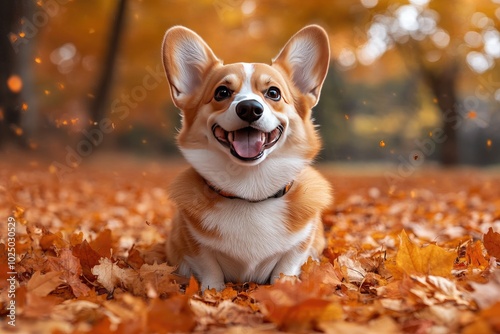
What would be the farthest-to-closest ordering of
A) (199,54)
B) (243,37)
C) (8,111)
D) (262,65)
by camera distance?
(243,37)
(8,111)
(199,54)
(262,65)

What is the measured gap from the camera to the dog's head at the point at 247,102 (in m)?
2.24

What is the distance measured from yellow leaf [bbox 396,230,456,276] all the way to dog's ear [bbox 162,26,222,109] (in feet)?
4.16

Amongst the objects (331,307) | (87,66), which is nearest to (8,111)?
(87,66)

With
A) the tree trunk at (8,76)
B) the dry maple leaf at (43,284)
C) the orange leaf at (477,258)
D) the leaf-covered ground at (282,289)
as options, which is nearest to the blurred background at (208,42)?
the tree trunk at (8,76)

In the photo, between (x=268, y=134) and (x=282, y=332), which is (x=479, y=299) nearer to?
(x=282, y=332)

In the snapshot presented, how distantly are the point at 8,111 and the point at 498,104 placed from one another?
41.8 feet

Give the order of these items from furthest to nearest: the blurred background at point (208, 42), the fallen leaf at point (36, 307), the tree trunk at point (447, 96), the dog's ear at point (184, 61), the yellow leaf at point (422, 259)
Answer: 1. the tree trunk at point (447, 96)
2. the blurred background at point (208, 42)
3. the dog's ear at point (184, 61)
4. the yellow leaf at point (422, 259)
5. the fallen leaf at point (36, 307)

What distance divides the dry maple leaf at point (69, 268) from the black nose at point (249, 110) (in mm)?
959

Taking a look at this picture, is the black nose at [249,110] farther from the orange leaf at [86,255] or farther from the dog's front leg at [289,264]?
the orange leaf at [86,255]

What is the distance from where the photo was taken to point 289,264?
7.89ft

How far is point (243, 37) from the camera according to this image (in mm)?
12508

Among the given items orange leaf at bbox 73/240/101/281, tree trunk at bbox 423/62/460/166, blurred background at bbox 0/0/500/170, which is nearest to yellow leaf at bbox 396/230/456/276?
orange leaf at bbox 73/240/101/281

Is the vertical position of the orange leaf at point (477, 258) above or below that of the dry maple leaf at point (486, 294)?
below

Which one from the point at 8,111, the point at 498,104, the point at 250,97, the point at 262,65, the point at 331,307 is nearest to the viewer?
the point at 331,307
